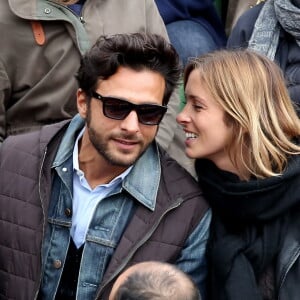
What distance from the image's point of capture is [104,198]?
9.48 ft

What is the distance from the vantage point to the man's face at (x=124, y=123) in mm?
2816

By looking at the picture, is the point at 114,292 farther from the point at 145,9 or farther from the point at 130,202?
the point at 145,9

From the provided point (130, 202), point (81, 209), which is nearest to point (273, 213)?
point (130, 202)

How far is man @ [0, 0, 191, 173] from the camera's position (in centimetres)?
337

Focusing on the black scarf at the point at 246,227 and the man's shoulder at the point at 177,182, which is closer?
the black scarf at the point at 246,227

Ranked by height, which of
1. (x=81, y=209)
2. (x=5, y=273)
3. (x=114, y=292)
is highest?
(x=114, y=292)

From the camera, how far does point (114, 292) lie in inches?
88.6

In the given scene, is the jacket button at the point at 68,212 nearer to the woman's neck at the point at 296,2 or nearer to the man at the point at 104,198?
the man at the point at 104,198

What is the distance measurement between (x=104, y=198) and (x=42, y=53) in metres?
0.85

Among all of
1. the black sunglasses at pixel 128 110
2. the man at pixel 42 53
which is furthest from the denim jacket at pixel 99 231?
the man at pixel 42 53

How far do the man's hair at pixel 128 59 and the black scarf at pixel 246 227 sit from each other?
453 millimetres

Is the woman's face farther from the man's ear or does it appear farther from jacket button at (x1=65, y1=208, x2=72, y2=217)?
jacket button at (x1=65, y1=208, x2=72, y2=217)

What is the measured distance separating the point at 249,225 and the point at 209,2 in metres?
1.56

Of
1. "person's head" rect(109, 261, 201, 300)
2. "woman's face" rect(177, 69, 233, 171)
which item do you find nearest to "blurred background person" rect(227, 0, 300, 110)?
"woman's face" rect(177, 69, 233, 171)
